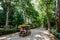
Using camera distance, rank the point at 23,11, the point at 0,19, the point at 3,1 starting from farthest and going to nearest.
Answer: the point at 23,11 → the point at 0,19 → the point at 3,1

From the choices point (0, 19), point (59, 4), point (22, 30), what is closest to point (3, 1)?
point (0, 19)

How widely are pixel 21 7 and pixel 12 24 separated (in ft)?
19.3

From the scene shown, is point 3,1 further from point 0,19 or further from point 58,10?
point 58,10

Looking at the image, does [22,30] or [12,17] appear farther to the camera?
[12,17]

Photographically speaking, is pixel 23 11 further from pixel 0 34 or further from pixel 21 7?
pixel 0 34

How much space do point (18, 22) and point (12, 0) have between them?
642 centimetres

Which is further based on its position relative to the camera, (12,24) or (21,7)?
(21,7)

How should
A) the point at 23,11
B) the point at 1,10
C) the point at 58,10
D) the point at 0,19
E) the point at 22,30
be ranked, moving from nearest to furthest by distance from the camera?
the point at 58,10 → the point at 22,30 → the point at 0,19 → the point at 1,10 → the point at 23,11

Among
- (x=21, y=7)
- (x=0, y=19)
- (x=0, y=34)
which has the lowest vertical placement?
(x=0, y=34)

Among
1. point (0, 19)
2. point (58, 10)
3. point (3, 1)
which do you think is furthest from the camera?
point (0, 19)

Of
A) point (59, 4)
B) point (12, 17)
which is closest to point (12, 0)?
point (12, 17)

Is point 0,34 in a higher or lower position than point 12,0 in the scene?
lower

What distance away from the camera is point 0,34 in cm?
2367

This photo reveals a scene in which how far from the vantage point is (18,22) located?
34469 mm
